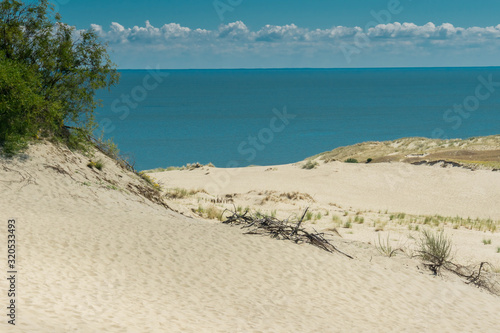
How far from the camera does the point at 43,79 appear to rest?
1638 centimetres

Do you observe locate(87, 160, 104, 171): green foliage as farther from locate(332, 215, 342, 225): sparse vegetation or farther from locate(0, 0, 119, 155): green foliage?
locate(332, 215, 342, 225): sparse vegetation

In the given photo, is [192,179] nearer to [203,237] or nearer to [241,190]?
[241,190]

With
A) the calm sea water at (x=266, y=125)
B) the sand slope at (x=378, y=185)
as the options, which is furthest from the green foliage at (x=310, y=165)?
the calm sea water at (x=266, y=125)

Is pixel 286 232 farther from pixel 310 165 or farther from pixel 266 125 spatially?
pixel 266 125

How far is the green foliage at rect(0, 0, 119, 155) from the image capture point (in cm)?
1459

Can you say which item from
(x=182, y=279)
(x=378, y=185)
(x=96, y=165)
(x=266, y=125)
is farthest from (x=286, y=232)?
(x=266, y=125)

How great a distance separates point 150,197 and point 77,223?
18.5 ft

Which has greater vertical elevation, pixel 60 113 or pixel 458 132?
pixel 458 132

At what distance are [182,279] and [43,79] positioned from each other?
31.6ft

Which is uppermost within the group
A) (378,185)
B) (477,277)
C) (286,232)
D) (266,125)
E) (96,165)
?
(266,125)

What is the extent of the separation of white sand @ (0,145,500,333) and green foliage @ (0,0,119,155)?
1.33 m

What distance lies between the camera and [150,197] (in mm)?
17203

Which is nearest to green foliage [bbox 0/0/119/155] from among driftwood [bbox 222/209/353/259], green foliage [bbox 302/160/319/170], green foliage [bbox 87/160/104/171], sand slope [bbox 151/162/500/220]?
green foliage [bbox 87/160/104/171]

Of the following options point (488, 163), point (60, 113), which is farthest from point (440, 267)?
point (488, 163)
